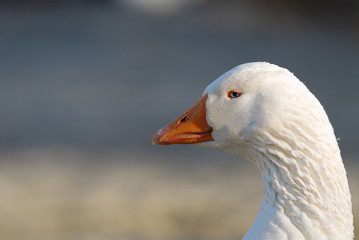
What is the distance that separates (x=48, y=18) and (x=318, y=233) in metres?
20.3

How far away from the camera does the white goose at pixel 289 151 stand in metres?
2.95

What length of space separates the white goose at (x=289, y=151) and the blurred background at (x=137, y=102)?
4075 mm

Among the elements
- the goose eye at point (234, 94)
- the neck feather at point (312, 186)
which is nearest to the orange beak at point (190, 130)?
the goose eye at point (234, 94)

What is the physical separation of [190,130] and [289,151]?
629 millimetres

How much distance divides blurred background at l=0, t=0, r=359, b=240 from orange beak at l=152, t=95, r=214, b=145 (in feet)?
12.6

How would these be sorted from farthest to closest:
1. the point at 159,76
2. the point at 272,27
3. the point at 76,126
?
the point at 272,27, the point at 159,76, the point at 76,126

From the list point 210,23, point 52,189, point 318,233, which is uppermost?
point 210,23

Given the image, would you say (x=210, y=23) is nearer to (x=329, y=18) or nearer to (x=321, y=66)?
(x=329, y=18)

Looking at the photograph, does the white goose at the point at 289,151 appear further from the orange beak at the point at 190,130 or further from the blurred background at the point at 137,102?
the blurred background at the point at 137,102

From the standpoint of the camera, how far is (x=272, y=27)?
19656mm

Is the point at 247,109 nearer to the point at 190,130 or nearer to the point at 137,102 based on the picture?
the point at 190,130

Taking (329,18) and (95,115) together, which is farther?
(329,18)

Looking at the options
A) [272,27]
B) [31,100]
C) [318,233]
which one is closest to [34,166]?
[31,100]

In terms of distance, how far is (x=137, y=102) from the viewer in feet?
Result: 40.9
